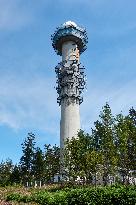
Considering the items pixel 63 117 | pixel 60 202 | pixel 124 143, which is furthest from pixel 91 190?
pixel 63 117

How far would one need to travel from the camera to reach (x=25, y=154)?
79375 millimetres

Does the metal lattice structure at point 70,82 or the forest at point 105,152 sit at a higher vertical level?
the metal lattice structure at point 70,82

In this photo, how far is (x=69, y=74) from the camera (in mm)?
78250

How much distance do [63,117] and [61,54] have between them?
54.5 feet

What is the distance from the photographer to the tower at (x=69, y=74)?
74.1m

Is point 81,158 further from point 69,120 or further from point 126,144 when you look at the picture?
point 69,120

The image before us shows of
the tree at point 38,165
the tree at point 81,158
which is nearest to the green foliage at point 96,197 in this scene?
the tree at point 81,158

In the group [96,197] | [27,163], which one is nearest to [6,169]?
[27,163]

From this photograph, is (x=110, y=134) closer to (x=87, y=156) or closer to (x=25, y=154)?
(x=87, y=156)

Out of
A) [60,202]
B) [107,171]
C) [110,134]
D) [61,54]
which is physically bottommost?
[60,202]

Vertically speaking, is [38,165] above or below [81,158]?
above

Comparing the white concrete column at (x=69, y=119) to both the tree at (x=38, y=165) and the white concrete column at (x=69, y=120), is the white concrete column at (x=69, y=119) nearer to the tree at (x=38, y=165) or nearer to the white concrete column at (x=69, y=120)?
the white concrete column at (x=69, y=120)

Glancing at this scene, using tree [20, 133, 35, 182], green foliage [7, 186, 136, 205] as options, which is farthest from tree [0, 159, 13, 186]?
green foliage [7, 186, 136, 205]

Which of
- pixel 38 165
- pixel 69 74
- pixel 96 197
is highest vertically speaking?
pixel 69 74
